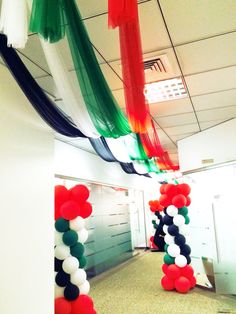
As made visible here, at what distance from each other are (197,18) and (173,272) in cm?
391

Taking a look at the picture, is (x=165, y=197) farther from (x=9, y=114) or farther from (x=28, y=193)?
(x=9, y=114)

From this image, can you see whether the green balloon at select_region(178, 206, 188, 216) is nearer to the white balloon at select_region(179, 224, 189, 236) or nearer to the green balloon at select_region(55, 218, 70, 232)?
the white balloon at select_region(179, 224, 189, 236)

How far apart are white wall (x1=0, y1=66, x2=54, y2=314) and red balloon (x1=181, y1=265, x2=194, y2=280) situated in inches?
103

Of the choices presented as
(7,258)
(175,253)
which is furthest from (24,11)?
(175,253)

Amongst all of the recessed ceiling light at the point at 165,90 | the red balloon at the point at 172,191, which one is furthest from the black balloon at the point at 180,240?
the recessed ceiling light at the point at 165,90

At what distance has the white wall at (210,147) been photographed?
167 inches

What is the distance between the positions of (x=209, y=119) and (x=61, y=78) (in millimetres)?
3083

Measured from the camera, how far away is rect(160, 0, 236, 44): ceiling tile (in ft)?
5.75

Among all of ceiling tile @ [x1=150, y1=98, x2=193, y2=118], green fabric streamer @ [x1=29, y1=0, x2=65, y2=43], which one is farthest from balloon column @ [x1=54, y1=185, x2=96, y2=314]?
green fabric streamer @ [x1=29, y1=0, x2=65, y2=43]

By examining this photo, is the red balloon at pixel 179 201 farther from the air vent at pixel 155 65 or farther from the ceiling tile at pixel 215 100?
the air vent at pixel 155 65

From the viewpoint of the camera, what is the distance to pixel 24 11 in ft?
4.11

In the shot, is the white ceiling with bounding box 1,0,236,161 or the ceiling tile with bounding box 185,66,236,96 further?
the ceiling tile with bounding box 185,66,236,96

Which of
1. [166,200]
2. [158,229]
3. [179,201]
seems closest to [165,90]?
[179,201]

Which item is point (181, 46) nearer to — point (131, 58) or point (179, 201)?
point (131, 58)
